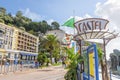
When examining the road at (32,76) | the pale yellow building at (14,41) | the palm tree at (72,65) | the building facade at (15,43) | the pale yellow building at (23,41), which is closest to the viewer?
the palm tree at (72,65)

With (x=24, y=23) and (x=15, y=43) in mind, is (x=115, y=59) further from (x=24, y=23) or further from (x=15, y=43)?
(x=24, y=23)

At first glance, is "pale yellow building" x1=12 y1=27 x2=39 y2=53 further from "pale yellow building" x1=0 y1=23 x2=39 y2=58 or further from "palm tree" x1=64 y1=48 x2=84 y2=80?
"palm tree" x1=64 y1=48 x2=84 y2=80

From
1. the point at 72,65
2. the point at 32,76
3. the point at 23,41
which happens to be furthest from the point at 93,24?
the point at 23,41


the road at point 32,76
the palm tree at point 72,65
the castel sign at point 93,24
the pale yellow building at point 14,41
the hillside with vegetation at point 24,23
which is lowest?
the road at point 32,76

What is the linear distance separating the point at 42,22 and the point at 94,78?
104492 millimetres

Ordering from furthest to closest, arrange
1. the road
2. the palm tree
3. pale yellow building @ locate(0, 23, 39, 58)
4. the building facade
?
1. pale yellow building @ locate(0, 23, 39, 58)
2. the building facade
3. the road
4. the palm tree

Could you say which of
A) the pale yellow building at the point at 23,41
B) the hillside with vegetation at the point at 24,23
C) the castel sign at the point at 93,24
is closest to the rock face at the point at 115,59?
the castel sign at the point at 93,24

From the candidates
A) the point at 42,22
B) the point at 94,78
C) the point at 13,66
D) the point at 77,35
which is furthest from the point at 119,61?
the point at 42,22

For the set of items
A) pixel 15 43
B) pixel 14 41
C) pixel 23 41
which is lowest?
pixel 15 43

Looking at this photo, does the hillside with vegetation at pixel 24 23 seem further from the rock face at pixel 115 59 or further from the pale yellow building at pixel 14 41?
the rock face at pixel 115 59

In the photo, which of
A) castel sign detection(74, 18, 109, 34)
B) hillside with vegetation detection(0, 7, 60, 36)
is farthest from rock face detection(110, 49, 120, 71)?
hillside with vegetation detection(0, 7, 60, 36)

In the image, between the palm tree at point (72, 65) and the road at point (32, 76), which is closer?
the palm tree at point (72, 65)

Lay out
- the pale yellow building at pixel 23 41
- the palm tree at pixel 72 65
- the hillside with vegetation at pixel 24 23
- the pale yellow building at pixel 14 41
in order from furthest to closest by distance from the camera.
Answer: the hillside with vegetation at pixel 24 23 < the pale yellow building at pixel 23 41 < the pale yellow building at pixel 14 41 < the palm tree at pixel 72 65

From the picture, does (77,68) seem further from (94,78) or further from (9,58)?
(9,58)
